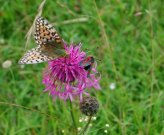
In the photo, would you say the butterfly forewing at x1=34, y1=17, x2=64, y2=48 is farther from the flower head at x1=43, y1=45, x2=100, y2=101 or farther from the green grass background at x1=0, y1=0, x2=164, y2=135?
the green grass background at x1=0, y1=0, x2=164, y2=135

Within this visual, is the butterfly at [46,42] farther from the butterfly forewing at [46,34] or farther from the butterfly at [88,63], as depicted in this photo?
the butterfly at [88,63]

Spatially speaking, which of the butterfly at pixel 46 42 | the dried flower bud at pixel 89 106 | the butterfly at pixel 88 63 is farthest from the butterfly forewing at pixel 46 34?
the dried flower bud at pixel 89 106

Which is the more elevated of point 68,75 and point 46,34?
point 46,34

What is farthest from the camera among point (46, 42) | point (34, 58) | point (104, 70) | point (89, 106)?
point (104, 70)

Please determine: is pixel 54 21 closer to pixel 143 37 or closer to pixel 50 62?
pixel 143 37

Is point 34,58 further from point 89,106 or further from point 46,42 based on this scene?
point 89,106

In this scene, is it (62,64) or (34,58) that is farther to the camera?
(62,64)

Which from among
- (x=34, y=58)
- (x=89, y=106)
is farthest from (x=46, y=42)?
(x=89, y=106)
